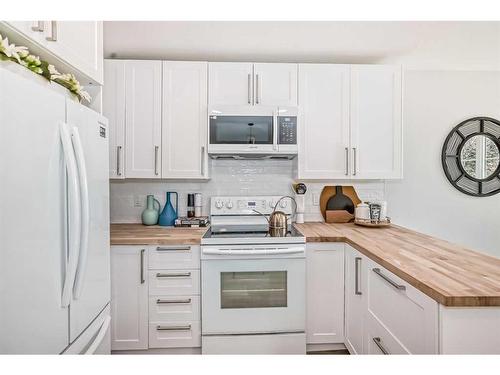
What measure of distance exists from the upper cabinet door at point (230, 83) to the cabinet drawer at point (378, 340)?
1.72 metres

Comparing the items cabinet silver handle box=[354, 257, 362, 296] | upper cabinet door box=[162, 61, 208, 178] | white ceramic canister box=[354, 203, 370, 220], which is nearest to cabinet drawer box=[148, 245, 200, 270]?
upper cabinet door box=[162, 61, 208, 178]

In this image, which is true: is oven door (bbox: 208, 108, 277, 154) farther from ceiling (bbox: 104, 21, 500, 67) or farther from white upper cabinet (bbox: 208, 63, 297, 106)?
ceiling (bbox: 104, 21, 500, 67)

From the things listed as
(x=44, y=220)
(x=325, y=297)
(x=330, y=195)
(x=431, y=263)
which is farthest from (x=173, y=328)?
(x=330, y=195)

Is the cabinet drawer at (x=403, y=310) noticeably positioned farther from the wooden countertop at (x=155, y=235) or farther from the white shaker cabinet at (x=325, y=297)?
the wooden countertop at (x=155, y=235)

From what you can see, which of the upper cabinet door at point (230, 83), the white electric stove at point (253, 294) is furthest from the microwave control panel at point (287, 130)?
the white electric stove at point (253, 294)

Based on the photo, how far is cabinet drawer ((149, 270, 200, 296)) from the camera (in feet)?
6.37

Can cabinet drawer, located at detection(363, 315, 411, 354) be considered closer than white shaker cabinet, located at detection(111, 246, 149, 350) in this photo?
Yes

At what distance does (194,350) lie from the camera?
1.97 meters

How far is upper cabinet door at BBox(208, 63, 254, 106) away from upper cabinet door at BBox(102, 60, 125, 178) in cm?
69

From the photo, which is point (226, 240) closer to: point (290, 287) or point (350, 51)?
point (290, 287)

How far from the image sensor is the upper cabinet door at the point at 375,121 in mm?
2383
